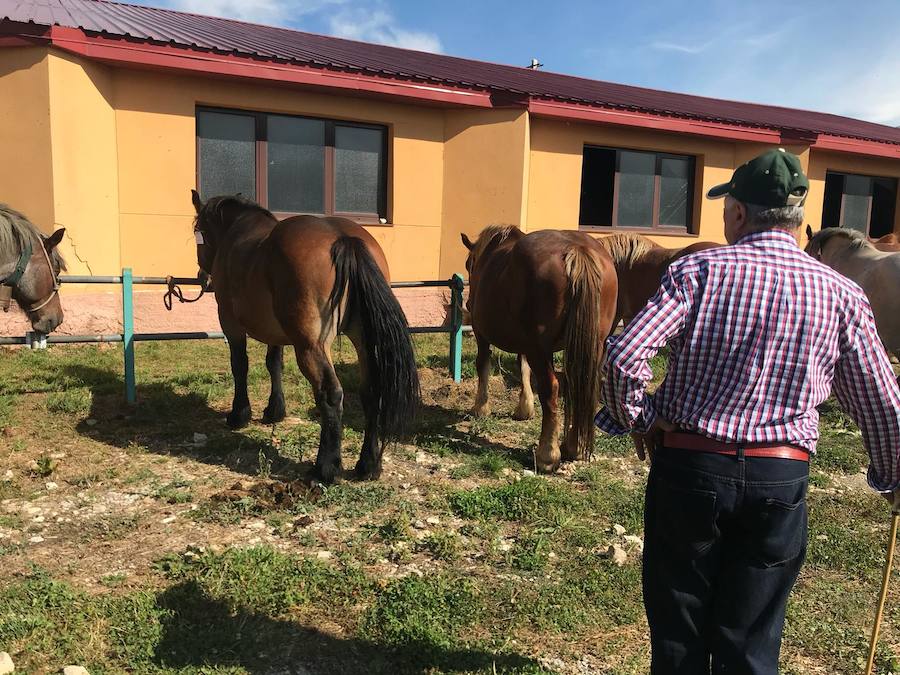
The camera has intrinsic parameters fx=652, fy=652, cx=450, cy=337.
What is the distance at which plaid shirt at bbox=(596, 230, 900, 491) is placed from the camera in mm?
1809

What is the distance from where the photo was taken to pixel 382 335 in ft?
14.2

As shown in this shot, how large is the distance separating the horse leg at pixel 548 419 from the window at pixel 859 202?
1179 centimetres

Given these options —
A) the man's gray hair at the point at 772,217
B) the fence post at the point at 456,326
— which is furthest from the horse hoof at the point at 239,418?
the man's gray hair at the point at 772,217

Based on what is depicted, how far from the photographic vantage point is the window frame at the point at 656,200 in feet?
37.1

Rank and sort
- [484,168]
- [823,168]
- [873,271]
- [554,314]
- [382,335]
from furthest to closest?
[823,168]
[484,168]
[873,271]
[554,314]
[382,335]

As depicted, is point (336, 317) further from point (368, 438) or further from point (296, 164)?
point (296, 164)

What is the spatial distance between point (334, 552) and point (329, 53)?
30.2ft

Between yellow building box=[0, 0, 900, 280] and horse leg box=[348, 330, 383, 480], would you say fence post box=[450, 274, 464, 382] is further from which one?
Result: yellow building box=[0, 0, 900, 280]

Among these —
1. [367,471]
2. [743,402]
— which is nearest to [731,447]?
[743,402]

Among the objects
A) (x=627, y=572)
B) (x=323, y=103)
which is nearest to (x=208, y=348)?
(x=323, y=103)

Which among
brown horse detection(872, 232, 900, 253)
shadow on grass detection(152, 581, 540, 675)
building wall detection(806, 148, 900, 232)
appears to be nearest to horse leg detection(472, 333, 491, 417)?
shadow on grass detection(152, 581, 540, 675)

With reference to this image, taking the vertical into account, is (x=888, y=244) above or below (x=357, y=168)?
below

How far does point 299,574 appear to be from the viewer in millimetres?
3291

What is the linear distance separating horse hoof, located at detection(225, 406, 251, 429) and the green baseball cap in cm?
461
